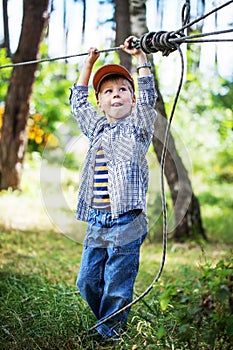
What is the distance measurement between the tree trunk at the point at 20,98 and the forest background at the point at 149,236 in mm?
277

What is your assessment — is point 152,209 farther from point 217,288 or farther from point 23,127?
point 23,127

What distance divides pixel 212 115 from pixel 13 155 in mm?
3774

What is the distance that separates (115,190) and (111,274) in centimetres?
38

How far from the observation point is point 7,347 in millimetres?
2256

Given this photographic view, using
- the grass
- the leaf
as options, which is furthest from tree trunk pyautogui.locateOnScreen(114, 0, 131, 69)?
the leaf

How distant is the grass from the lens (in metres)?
1.85

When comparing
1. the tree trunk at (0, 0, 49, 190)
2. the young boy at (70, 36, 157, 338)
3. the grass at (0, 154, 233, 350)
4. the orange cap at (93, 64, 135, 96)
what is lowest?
the grass at (0, 154, 233, 350)

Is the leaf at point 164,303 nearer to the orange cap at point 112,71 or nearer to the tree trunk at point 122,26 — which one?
the orange cap at point 112,71

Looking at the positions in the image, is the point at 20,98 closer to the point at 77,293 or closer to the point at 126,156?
the point at 77,293

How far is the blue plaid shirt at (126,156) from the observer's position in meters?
2.37

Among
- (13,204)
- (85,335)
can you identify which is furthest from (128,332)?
(13,204)

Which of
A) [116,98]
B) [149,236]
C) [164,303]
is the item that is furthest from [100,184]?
[149,236]

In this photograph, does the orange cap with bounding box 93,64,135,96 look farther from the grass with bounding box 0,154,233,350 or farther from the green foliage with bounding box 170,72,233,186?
the green foliage with bounding box 170,72,233,186

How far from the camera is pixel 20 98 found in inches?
262
